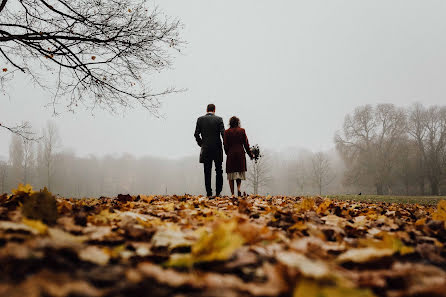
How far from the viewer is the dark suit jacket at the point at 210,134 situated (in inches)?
217

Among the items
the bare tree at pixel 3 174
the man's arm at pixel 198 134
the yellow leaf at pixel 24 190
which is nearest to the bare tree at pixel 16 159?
the bare tree at pixel 3 174

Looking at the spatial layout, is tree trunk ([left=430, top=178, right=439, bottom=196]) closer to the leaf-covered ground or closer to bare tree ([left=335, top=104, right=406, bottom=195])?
bare tree ([left=335, top=104, right=406, bottom=195])

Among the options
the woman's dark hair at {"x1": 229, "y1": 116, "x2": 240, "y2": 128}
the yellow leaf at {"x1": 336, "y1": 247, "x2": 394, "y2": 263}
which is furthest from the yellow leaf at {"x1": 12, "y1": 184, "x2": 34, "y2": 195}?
the woman's dark hair at {"x1": 229, "y1": 116, "x2": 240, "y2": 128}

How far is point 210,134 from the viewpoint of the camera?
5520mm

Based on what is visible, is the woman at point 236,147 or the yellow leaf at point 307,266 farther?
the woman at point 236,147

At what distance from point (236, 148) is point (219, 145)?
1.35 feet

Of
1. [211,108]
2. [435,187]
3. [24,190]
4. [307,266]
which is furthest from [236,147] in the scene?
[435,187]

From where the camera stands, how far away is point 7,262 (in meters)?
0.65

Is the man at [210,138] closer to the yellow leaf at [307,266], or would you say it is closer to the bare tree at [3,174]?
the yellow leaf at [307,266]

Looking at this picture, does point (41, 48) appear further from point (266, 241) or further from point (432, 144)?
point (432, 144)

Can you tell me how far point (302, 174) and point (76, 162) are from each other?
5145 centimetres

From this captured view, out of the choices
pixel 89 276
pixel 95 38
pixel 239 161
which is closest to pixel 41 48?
pixel 95 38

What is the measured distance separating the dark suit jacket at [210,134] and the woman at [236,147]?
28cm

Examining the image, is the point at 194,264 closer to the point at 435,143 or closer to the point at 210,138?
the point at 210,138
